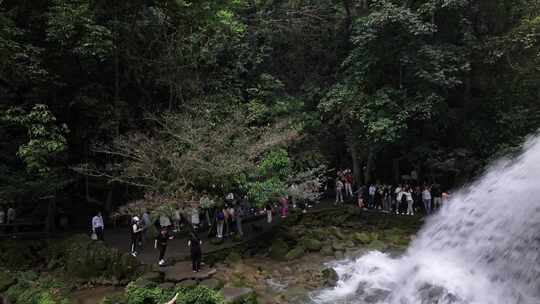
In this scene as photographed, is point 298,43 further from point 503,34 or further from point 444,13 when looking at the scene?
point 503,34

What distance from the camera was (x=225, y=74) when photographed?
877 inches

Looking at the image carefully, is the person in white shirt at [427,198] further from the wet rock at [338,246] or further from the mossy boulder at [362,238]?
the wet rock at [338,246]

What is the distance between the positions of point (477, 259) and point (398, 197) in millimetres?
9579

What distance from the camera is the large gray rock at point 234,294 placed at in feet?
37.6

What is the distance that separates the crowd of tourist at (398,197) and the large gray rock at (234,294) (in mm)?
11210

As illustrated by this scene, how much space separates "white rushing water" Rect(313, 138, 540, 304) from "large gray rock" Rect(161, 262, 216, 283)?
11.6 ft

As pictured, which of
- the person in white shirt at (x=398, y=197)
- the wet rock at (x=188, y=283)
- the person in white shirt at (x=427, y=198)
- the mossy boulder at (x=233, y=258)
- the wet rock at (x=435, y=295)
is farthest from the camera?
the person in white shirt at (x=398, y=197)

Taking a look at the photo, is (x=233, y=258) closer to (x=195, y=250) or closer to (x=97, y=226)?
(x=195, y=250)

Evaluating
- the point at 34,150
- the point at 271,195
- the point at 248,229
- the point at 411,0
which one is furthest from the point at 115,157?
the point at 411,0

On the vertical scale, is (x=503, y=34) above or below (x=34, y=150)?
above

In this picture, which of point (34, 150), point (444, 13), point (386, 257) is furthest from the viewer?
point (444, 13)

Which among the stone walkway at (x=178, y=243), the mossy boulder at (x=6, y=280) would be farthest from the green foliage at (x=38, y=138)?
the stone walkway at (x=178, y=243)

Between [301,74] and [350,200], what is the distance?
26.6 feet

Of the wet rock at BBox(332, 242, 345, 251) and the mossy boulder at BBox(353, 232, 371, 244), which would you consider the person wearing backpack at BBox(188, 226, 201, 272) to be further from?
the mossy boulder at BBox(353, 232, 371, 244)
